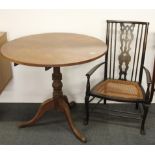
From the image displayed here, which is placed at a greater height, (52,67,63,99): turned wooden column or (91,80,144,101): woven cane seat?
(52,67,63,99): turned wooden column

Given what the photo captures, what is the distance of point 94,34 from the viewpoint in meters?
2.41

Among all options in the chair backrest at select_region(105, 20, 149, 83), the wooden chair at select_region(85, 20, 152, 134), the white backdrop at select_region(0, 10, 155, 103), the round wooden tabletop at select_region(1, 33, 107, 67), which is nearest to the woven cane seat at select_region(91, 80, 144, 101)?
the wooden chair at select_region(85, 20, 152, 134)

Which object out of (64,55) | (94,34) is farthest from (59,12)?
(64,55)

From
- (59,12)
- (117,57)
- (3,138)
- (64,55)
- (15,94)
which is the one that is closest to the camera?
(64,55)

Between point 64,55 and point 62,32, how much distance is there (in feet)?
2.18

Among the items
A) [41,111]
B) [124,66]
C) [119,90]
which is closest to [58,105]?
[41,111]

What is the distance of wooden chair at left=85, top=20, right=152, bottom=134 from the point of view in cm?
212

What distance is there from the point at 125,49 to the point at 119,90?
1.42 feet

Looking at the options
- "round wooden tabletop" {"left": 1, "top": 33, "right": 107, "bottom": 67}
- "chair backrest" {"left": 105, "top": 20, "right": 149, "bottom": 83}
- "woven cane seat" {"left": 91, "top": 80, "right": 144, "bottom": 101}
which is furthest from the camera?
"chair backrest" {"left": 105, "top": 20, "right": 149, "bottom": 83}

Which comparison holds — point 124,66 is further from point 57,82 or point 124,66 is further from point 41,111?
point 41,111

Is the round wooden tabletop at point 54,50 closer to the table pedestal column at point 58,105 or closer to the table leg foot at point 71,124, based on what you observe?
the table pedestal column at point 58,105

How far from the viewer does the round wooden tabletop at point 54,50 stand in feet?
5.57

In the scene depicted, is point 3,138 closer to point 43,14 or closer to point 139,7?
point 43,14

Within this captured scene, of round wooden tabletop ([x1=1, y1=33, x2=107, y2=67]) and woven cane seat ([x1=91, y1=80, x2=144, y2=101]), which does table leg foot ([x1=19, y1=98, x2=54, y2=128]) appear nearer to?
woven cane seat ([x1=91, y1=80, x2=144, y2=101])
